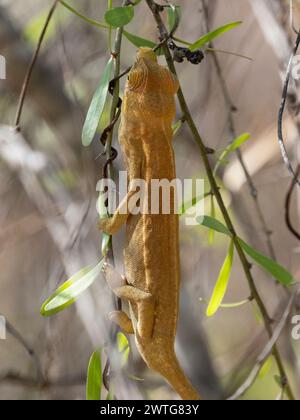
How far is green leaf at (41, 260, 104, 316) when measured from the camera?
Result: 1.42 metres

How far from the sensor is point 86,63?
2705 millimetres

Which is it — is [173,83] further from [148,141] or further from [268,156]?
[268,156]

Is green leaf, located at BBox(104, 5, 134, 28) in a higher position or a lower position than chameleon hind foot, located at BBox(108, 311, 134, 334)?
higher

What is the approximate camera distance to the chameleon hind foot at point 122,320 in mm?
1585

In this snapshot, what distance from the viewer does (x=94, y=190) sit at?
96.3 inches

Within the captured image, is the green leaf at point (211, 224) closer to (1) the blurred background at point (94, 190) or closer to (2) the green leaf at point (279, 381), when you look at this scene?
(2) the green leaf at point (279, 381)

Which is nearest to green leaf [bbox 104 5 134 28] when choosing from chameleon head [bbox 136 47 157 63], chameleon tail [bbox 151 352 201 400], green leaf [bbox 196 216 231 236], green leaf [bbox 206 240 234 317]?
chameleon head [bbox 136 47 157 63]

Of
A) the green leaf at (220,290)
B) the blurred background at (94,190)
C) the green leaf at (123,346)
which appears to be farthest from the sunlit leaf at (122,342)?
the blurred background at (94,190)

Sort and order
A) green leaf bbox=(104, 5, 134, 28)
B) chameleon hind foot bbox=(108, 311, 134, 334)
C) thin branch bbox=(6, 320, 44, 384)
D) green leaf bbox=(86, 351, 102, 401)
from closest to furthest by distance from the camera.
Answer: green leaf bbox=(104, 5, 134, 28) < green leaf bbox=(86, 351, 102, 401) < chameleon hind foot bbox=(108, 311, 134, 334) < thin branch bbox=(6, 320, 44, 384)

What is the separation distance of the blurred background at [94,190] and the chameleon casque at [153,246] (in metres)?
0.33

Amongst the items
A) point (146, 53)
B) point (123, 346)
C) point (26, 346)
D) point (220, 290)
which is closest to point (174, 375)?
point (123, 346)

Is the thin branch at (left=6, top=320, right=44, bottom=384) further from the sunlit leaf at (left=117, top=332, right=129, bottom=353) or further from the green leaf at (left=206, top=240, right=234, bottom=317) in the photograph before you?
the green leaf at (left=206, top=240, right=234, bottom=317)

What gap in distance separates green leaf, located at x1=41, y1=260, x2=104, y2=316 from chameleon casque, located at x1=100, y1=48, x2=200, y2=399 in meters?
0.14

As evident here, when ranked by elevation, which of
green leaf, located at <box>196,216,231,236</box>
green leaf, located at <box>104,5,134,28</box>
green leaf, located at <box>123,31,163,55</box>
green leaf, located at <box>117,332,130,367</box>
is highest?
green leaf, located at <box>123,31,163,55</box>
